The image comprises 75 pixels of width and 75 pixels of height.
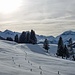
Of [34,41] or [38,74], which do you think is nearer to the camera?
[38,74]

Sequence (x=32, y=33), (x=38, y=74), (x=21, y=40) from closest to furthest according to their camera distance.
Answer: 1. (x=38, y=74)
2. (x=32, y=33)
3. (x=21, y=40)

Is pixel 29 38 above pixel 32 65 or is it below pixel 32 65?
above

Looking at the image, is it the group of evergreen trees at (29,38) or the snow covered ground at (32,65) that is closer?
the snow covered ground at (32,65)

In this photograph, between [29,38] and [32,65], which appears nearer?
[32,65]

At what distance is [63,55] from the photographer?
7506 centimetres

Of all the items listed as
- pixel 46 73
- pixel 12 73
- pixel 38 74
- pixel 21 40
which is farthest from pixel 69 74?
pixel 21 40

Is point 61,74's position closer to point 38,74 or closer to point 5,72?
point 38,74

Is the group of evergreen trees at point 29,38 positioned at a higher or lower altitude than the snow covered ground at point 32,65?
higher

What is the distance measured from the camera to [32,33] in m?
96.4

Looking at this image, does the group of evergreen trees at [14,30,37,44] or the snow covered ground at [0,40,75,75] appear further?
the group of evergreen trees at [14,30,37,44]

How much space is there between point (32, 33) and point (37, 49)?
23.7m

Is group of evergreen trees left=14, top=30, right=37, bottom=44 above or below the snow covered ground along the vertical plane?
above

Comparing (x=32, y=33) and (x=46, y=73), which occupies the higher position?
(x=32, y=33)

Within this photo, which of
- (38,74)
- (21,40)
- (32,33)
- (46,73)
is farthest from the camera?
(21,40)
